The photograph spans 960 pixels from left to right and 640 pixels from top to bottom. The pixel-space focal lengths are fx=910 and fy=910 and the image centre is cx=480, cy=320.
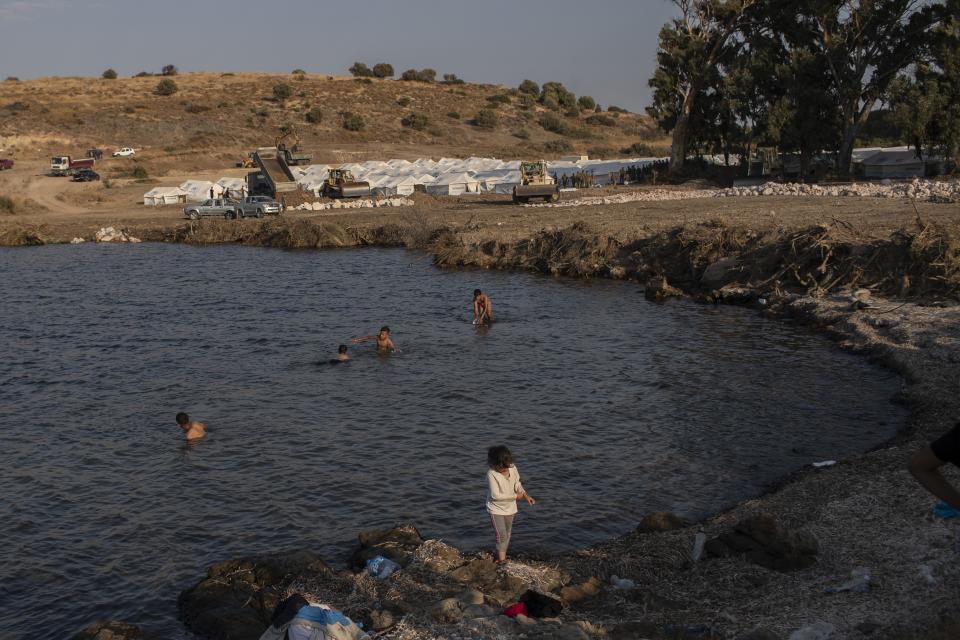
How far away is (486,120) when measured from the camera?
10169cm

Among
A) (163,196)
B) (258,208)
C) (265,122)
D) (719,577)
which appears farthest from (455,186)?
(719,577)

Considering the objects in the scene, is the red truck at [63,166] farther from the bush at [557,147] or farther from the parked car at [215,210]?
the bush at [557,147]

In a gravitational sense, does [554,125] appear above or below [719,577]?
above

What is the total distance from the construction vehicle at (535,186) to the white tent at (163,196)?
24.5m

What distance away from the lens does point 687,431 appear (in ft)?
51.3

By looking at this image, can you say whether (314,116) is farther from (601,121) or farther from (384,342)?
(384,342)

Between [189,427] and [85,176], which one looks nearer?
[189,427]

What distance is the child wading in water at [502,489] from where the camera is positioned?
Result: 9.64 metres

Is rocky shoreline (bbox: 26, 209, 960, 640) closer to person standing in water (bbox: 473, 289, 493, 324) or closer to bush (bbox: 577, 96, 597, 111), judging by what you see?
person standing in water (bbox: 473, 289, 493, 324)

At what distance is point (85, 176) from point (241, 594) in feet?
215

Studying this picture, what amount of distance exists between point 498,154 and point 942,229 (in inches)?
2649

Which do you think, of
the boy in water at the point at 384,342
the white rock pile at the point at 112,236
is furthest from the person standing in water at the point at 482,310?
the white rock pile at the point at 112,236

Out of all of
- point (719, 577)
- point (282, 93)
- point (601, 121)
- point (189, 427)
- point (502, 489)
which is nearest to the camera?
point (719, 577)

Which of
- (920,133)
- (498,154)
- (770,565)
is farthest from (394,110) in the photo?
(770,565)
